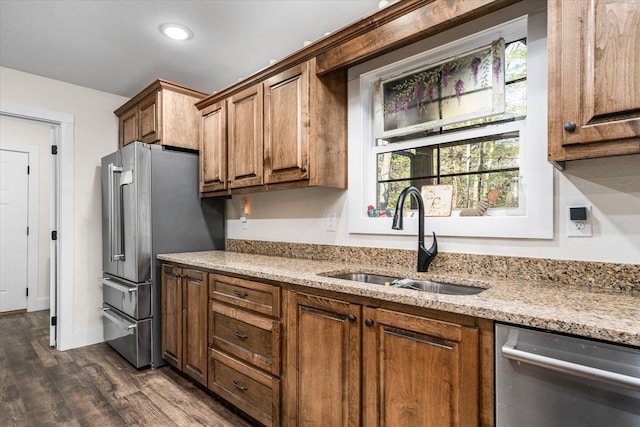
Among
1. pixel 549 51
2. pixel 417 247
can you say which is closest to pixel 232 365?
pixel 417 247

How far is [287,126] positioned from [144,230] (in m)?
1.51

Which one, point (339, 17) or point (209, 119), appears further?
point (209, 119)

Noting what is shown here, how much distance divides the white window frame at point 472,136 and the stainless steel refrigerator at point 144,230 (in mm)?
1589

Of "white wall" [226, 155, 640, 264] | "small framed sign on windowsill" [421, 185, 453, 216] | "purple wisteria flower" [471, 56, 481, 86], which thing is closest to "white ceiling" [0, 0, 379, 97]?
"purple wisteria flower" [471, 56, 481, 86]

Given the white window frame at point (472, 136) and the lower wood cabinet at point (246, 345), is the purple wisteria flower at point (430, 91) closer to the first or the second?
the white window frame at point (472, 136)

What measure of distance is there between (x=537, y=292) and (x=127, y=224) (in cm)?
296

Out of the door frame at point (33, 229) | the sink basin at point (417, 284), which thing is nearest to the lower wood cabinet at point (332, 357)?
the sink basin at point (417, 284)

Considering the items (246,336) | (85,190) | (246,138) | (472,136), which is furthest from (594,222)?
(85,190)

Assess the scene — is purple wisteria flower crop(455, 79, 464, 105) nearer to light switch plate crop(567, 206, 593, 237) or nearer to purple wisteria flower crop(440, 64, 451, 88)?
purple wisteria flower crop(440, 64, 451, 88)

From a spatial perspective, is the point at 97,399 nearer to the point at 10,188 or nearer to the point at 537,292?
the point at 537,292

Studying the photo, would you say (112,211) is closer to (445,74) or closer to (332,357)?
(332,357)

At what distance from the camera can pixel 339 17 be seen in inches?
88.4

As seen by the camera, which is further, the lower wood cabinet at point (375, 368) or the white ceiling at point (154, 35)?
the white ceiling at point (154, 35)

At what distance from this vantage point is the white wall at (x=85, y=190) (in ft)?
11.0
